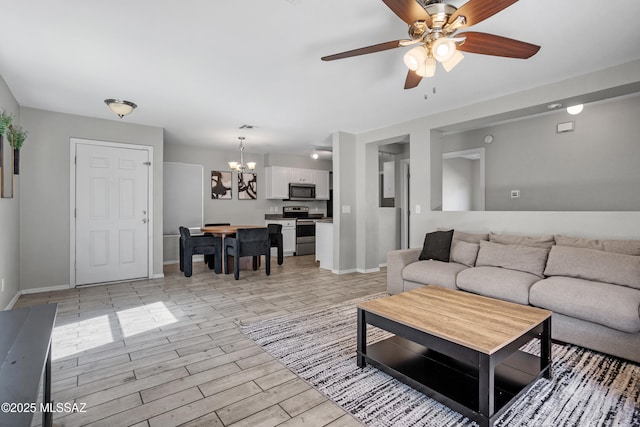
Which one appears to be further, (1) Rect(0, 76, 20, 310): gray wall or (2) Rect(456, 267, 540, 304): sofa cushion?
(1) Rect(0, 76, 20, 310): gray wall

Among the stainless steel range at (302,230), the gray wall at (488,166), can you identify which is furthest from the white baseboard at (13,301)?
the stainless steel range at (302,230)

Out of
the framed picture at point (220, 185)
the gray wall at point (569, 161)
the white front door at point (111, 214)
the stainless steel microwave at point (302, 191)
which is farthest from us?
the stainless steel microwave at point (302, 191)

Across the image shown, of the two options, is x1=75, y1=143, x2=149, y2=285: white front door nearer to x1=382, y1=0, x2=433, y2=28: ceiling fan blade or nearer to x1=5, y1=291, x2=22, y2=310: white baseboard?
x1=5, y1=291, x2=22, y2=310: white baseboard

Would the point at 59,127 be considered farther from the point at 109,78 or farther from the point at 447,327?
the point at 447,327

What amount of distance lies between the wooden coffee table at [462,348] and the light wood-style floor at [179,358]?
0.54m

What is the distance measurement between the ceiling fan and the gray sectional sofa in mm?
1869

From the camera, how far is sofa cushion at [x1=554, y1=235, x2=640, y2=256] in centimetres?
272

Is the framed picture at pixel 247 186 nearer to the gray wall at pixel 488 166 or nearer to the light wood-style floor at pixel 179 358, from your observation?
the gray wall at pixel 488 166

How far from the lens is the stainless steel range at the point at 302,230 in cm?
761

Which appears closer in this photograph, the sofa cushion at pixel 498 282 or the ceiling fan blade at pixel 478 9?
the ceiling fan blade at pixel 478 9

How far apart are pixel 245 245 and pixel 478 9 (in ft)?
14.1

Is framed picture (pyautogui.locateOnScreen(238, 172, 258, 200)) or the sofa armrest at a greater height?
framed picture (pyautogui.locateOnScreen(238, 172, 258, 200))

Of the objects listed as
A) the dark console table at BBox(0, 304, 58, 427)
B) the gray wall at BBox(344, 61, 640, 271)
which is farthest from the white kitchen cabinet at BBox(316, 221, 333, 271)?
the dark console table at BBox(0, 304, 58, 427)

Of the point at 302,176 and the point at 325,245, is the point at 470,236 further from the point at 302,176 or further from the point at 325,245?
the point at 302,176
